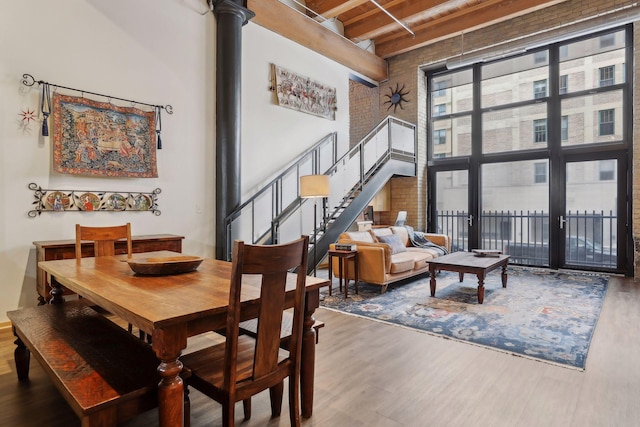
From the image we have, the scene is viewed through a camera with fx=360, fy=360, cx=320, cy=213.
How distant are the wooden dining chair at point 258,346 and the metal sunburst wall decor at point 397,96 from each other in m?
7.31

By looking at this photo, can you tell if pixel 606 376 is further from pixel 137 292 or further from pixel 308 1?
pixel 308 1

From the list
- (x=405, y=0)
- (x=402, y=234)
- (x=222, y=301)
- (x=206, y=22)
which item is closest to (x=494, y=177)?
(x=402, y=234)

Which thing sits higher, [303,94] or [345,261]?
[303,94]

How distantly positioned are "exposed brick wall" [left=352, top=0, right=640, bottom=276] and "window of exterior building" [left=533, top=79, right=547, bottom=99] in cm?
78

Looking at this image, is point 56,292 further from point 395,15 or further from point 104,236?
point 395,15

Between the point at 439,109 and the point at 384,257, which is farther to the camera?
the point at 439,109

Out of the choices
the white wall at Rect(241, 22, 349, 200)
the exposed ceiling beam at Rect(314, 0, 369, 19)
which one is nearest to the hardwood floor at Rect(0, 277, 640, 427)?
the white wall at Rect(241, 22, 349, 200)

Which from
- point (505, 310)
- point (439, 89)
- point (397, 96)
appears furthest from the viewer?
point (397, 96)

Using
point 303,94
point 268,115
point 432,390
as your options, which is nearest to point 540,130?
point 303,94

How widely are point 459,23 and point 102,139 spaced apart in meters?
6.53

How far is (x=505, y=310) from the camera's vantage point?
401 cm

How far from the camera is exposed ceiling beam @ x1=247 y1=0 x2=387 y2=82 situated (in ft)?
18.8

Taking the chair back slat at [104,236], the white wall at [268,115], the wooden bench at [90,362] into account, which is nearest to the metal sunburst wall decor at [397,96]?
the white wall at [268,115]

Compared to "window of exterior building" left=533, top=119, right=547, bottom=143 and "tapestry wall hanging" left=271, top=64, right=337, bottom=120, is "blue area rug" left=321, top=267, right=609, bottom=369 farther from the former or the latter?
"tapestry wall hanging" left=271, top=64, right=337, bottom=120
